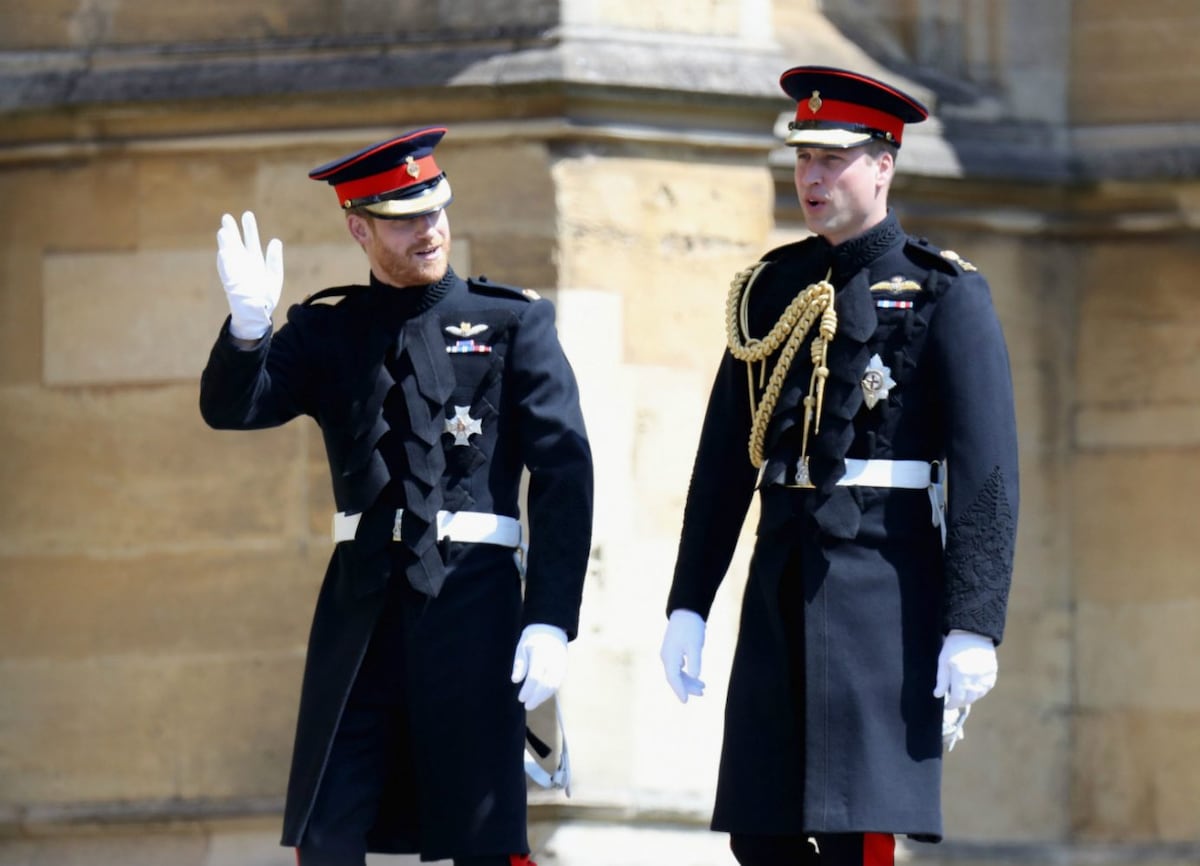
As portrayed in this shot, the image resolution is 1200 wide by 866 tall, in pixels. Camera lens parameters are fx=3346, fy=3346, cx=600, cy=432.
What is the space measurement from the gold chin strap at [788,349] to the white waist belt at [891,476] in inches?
3.8

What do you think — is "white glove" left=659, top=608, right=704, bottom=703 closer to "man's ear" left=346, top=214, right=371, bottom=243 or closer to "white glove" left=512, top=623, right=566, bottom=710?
"white glove" left=512, top=623, right=566, bottom=710

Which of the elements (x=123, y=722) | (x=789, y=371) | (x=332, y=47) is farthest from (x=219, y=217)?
(x=789, y=371)

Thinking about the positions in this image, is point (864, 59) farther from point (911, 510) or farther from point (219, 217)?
point (911, 510)

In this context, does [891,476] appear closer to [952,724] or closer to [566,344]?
[952,724]

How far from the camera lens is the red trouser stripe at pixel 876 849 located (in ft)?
21.1

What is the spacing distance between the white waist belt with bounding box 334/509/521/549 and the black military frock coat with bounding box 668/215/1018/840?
1.73 ft

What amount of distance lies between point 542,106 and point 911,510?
7.63 ft

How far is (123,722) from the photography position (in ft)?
29.1

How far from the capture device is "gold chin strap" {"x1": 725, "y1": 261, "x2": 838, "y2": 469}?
21.5ft

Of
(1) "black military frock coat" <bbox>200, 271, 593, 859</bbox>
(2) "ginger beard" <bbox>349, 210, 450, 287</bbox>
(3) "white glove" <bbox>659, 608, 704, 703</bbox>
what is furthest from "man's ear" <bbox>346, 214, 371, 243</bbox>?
(3) "white glove" <bbox>659, 608, 704, 703</bbox>

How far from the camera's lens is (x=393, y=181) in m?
6.78

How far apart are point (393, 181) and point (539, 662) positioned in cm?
103

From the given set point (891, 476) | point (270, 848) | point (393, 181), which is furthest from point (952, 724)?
point (270, 848)

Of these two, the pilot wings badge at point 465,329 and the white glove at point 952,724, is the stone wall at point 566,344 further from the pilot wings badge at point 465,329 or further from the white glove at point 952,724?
the white glove at point 952,724
